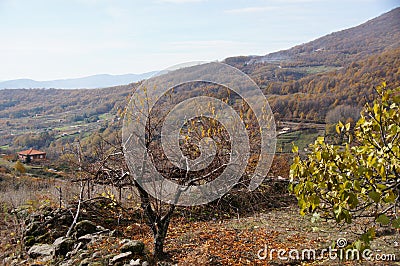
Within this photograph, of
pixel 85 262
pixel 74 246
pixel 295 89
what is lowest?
pixel 74 246

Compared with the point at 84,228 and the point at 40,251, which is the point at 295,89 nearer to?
the point at 84,228

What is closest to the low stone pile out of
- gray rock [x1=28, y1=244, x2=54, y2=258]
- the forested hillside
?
gray rock [x1=28, y1=244, x2=54, y2=258]

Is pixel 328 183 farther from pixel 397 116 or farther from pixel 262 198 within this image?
pixel 262 198

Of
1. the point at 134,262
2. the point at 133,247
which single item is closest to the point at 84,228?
the point at 133,247

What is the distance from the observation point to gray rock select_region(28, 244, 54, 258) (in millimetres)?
6251

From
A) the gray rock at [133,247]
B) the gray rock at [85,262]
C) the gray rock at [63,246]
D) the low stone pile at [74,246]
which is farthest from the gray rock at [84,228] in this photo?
the gray rock at [133,247]

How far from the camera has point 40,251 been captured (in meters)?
6.43

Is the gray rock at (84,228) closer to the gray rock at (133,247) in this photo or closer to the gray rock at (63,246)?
the gray rock at (63,246)

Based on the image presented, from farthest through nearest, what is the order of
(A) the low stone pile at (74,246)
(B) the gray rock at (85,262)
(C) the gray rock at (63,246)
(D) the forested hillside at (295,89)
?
(D) the forested hillside at (295,89), (C) the gray rock at (63,246), (A) the low stone pile at (74,246), (B) the gray rock at (85,262)

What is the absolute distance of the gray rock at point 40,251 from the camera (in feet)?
20.5

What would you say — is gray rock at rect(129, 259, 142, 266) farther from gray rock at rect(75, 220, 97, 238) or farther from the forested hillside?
the forested hillside

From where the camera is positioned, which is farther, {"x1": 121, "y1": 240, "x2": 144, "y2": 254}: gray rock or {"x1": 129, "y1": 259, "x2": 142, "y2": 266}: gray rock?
{"x1": 121, "y1": 240, "x2": 144, "y2": 254}: gray rock

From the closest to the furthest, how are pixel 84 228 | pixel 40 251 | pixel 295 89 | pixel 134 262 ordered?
pixel 134 262 → pixel 40 251 → pixel 84 228 → pixel 295 89

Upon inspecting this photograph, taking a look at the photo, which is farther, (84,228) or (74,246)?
(84,228)
